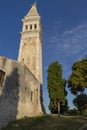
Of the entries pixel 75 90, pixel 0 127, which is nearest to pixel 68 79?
pixel 75 90

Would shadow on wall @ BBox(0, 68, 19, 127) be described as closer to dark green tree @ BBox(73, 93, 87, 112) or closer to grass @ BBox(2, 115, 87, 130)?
grass @ BBox(2, 115, 87, 130)

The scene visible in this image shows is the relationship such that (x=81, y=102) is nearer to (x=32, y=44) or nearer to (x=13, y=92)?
(x=13, y=92)

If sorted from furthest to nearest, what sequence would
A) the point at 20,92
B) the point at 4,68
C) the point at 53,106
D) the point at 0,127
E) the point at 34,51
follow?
the point at 34,51 < the point at 53,106 < the point at 20,92 < the point at 4,68 < the point at 0,127

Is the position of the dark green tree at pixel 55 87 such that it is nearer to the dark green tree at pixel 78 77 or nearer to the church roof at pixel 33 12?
the dark green tree at pixel 78 77

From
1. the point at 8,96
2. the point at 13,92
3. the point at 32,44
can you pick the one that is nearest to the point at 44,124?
the point at 8,96

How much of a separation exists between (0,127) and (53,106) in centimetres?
1067

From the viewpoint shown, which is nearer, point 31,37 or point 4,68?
point 4,68

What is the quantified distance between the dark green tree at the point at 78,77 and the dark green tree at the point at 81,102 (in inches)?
47.0

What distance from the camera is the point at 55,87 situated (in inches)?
1261

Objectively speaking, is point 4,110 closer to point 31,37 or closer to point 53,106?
point 53,106

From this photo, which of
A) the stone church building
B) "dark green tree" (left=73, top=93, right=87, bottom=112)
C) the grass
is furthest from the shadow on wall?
"dark green tree" (left=73, top=93, right=87, bottom=112)

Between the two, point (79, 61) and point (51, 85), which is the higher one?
point (79, 61)

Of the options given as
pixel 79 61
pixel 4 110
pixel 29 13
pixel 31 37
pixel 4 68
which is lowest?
pixel 4 110

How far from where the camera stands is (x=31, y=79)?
31.9 meters
